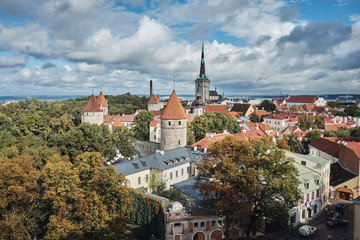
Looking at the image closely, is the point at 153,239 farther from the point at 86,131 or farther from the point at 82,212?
the point at 86,131

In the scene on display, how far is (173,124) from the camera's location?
39625mm

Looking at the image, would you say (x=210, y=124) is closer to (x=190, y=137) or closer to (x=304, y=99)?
(x=190, y=137)

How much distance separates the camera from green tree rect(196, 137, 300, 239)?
19.8 meters

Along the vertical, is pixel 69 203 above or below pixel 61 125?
below

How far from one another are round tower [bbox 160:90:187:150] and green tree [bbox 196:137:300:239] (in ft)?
59.1

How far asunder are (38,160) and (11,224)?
40.2ft

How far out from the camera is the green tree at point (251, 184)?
1980 centimetres

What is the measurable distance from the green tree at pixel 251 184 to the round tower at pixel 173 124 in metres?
18.0

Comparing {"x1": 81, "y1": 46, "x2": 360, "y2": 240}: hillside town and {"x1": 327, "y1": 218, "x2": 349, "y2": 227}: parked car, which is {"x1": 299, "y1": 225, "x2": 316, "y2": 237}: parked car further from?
{"x1": 327, "y1": 218, "x2": 349, "y2": 227}: parked car

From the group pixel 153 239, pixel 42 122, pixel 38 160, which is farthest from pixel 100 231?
pixel 42 122

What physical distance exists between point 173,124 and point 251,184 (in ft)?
68.9

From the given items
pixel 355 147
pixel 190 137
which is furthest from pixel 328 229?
pixel 190 137

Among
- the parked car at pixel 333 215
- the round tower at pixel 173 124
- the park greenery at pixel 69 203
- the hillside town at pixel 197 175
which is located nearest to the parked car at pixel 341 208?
the parked car at pixel 333 215

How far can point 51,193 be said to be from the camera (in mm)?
19094
